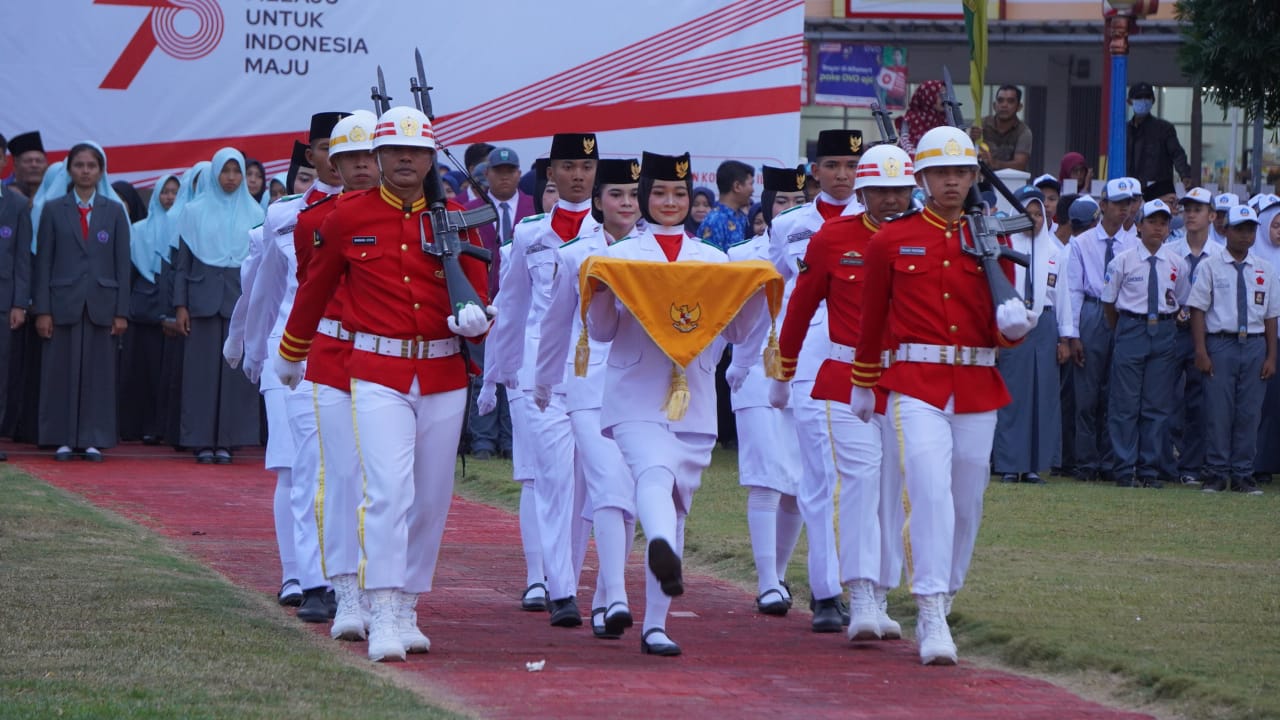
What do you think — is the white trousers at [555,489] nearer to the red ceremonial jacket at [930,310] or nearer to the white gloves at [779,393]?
the white gloves at [779,393]

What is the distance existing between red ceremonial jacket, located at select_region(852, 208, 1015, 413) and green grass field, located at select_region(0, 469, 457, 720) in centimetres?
253

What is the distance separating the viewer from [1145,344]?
16.8 metres

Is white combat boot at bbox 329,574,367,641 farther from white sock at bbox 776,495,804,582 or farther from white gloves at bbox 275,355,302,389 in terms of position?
white sock at bbox 776,495,804,582

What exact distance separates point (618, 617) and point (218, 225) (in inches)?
382

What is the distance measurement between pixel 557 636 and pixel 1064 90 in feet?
99.8

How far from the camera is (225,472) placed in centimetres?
1670

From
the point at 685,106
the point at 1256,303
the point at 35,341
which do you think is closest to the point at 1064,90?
the point at 685,106

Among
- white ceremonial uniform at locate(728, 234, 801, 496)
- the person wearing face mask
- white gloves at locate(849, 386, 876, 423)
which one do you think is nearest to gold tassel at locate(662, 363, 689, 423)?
white gloves at locate(849, 386, 876, 423)

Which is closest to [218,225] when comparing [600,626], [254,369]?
[254,369]

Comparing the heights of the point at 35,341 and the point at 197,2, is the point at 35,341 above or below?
below

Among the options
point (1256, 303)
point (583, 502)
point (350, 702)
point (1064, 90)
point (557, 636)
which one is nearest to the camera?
point (350, 702)

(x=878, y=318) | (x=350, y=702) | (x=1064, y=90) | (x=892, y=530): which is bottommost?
(x=350, y=702)

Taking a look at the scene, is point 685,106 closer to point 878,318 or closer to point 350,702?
point 878,318

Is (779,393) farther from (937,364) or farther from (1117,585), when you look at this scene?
(1117,585)
